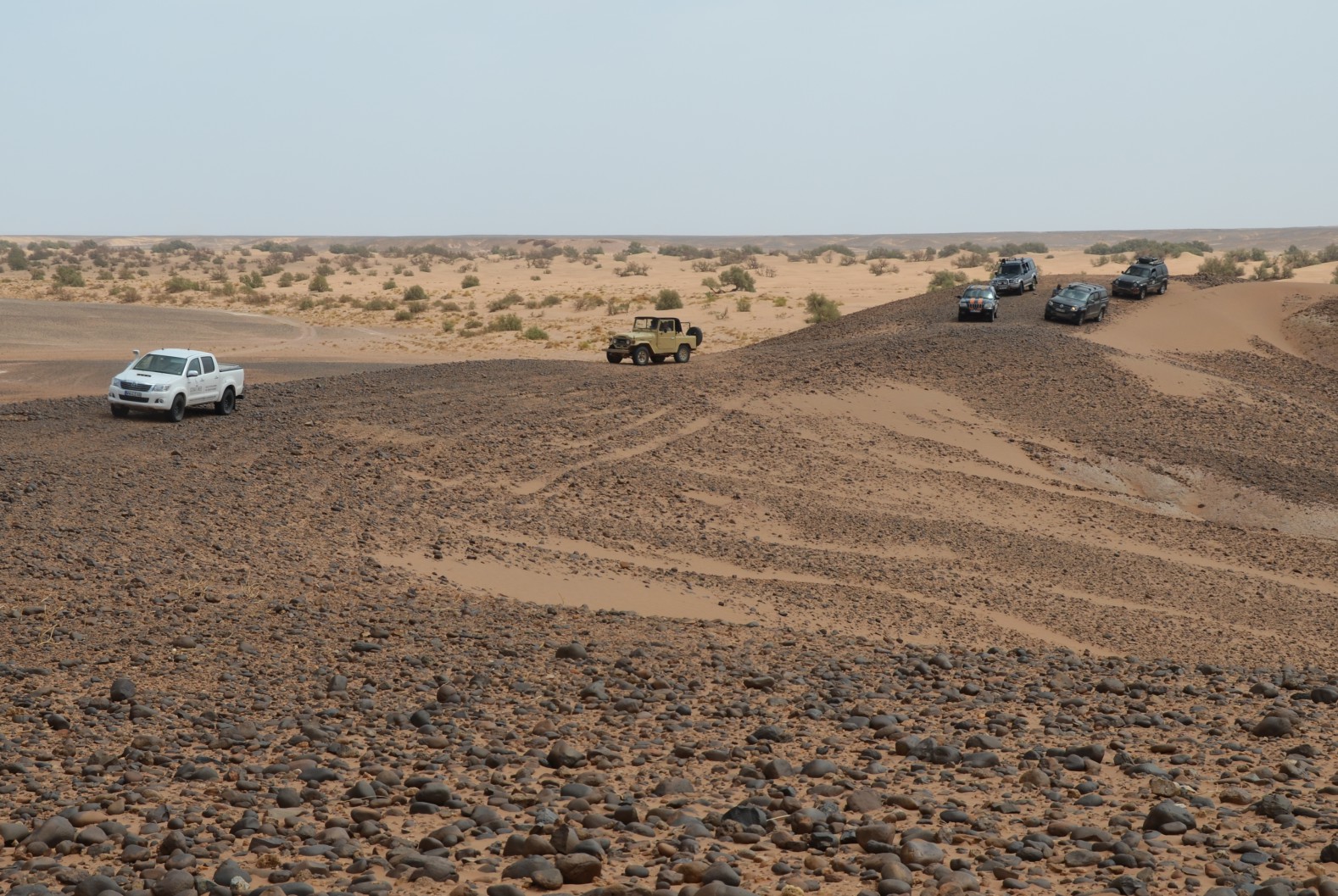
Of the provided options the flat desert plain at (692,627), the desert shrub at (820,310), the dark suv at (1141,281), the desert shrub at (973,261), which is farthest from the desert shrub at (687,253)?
the flat desert plain at (692,627)

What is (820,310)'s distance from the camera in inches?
2392

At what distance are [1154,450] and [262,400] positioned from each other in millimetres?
19772

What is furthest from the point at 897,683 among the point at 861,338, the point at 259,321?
the point at 259,321

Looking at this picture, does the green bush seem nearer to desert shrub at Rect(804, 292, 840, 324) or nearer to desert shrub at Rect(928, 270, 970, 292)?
desert shrub at Rect(928, 270, 970, 292)

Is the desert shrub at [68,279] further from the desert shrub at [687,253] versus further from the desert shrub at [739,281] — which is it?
the desert shrub at [687,253]

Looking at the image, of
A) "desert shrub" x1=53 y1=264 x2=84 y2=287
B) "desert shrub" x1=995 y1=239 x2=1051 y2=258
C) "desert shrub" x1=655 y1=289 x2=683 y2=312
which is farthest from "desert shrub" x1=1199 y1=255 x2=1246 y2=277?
"desert shrub" x1=53 y1=264 x2=84 y2=287

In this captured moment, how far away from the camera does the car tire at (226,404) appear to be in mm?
27141

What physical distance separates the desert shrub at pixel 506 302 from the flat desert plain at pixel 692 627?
29.5 m

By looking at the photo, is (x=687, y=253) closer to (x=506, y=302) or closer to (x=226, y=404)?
(x=506, y=302)

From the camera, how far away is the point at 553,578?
1717 centimetres

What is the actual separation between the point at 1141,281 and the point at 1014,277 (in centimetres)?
449

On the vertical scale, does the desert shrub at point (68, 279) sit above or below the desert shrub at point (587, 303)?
above

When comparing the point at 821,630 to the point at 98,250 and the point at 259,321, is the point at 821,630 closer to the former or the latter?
the point at 259,321

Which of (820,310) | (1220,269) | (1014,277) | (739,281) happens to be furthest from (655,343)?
(1220,269)
